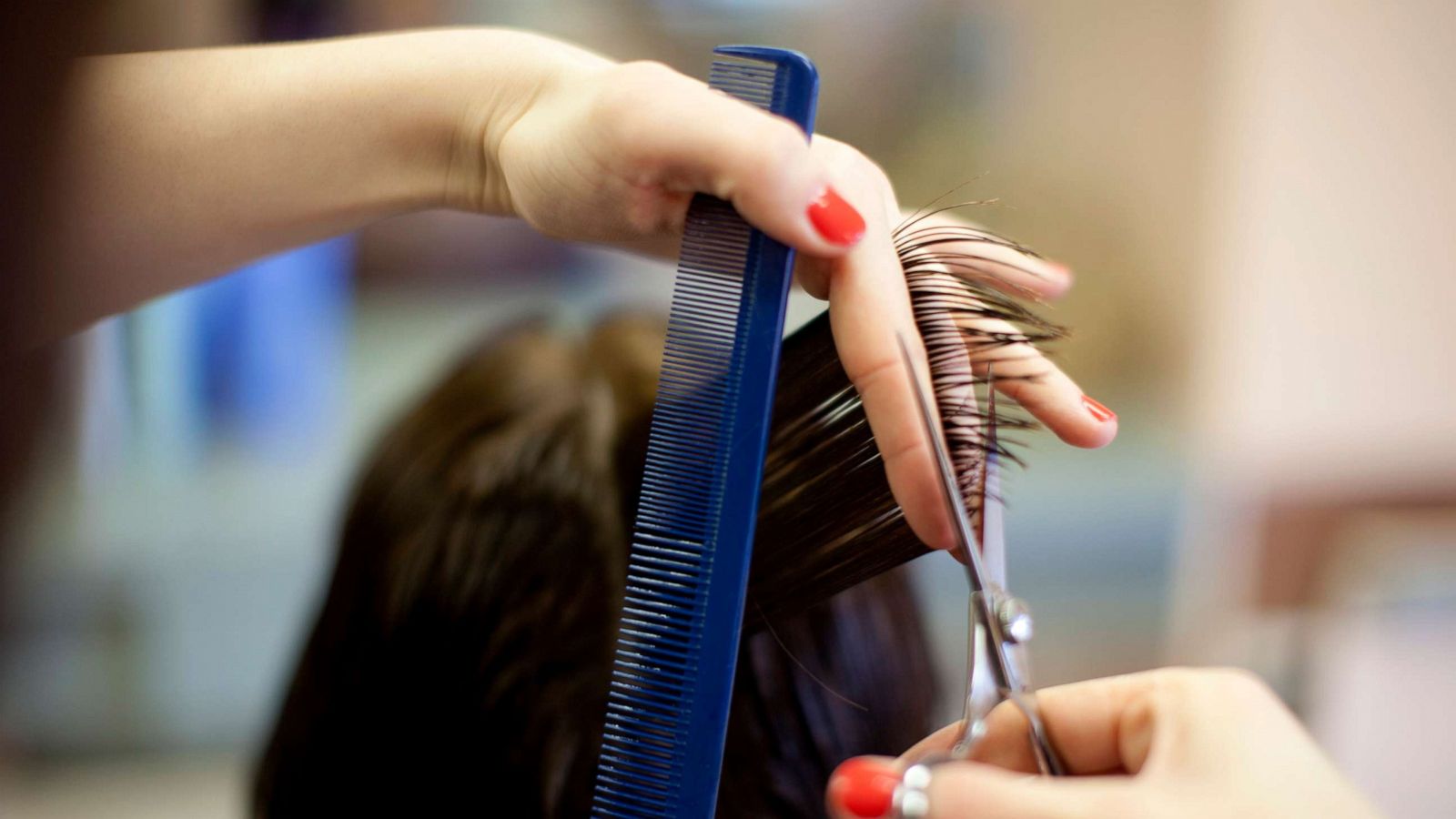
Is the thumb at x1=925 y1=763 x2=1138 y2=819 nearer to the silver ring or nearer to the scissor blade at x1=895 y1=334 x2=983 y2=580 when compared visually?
the silver ring

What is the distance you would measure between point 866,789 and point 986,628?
11cm

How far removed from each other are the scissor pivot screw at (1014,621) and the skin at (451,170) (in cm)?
5

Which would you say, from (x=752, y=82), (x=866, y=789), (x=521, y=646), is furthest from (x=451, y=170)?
(x=866, y=789)

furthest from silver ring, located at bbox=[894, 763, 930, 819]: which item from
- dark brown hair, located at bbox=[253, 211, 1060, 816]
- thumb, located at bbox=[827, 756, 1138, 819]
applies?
dark brown hair, located at bbox=[253, 211, 1060, 816]

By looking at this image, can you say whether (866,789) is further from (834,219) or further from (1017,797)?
(834,219)

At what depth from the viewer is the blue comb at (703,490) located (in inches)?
19.5

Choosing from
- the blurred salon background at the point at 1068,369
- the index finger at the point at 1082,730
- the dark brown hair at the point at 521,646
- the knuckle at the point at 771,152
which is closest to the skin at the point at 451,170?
the knuckle at the point at 771,152

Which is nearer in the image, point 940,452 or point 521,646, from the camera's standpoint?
point 940,452

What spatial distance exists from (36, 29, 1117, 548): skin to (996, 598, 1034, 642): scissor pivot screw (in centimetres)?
5

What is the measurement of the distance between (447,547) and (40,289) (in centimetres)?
33

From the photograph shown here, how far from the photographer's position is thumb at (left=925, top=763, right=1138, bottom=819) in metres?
0.38

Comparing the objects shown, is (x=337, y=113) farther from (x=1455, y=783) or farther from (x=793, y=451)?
(x=1455, y=783)

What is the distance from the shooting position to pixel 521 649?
741 millimetres

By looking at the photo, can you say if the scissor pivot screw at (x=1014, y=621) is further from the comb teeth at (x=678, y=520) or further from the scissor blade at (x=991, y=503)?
the comb teeth at (x=678, y=520)
